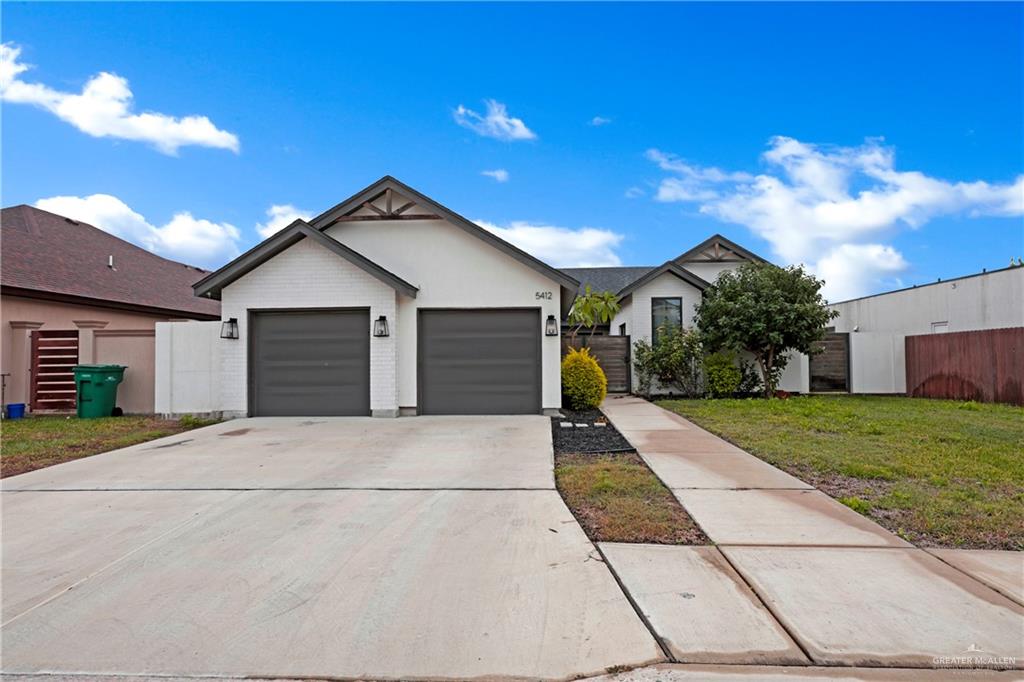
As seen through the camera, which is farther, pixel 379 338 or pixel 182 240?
pixel 182 240

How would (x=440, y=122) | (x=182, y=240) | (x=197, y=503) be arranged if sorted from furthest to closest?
(x=182, y=240)
(x=440, y=122)
(x=197, y=503)

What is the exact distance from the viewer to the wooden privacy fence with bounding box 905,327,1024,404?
41.1 feet

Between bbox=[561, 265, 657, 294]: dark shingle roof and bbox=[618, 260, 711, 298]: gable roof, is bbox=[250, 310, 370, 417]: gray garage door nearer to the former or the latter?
bbox=[618, 260, 711, 298]: gable roof

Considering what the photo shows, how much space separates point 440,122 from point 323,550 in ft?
39.9

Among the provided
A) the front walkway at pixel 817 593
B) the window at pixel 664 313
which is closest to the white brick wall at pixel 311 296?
the front walkway at pixel 817 593

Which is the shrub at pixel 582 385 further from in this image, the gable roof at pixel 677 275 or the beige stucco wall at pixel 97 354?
the beige stucco wall at pixel 97 354

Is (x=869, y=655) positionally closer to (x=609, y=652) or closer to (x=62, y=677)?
(x=609, y=652)

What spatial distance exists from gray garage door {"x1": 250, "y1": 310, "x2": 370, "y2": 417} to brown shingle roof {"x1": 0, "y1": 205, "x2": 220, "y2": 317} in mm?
6001

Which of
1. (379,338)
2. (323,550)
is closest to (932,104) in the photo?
(379,338)

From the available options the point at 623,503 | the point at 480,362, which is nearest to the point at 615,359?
the point at 480,362

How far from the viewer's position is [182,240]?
19000mm

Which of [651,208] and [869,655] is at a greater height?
[651,208]

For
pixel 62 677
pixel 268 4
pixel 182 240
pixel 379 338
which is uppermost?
pixel 268 4

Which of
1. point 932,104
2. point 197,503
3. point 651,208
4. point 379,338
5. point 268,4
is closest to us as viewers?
point 197,503
